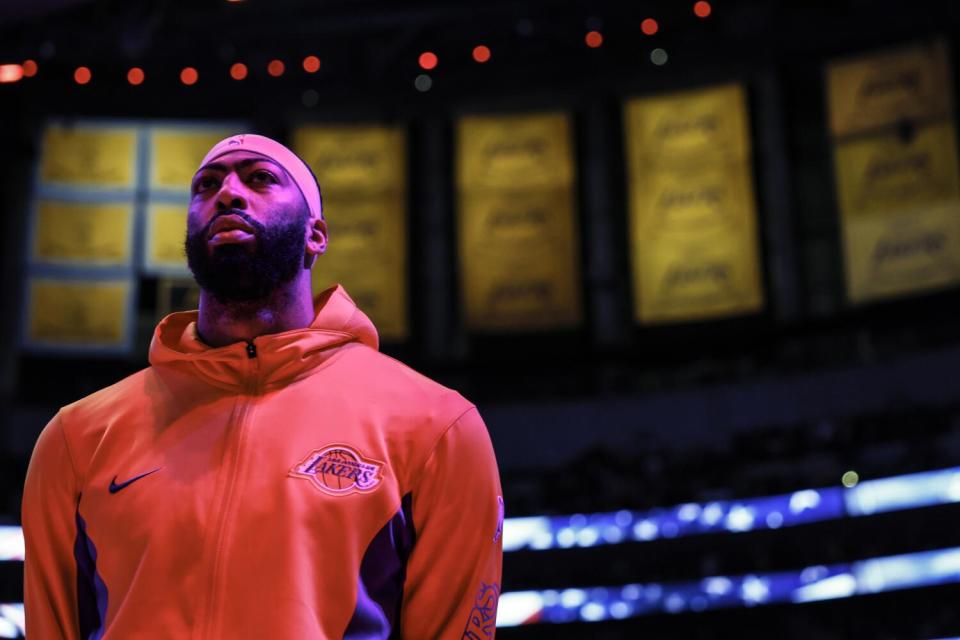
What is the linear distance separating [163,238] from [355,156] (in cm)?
270

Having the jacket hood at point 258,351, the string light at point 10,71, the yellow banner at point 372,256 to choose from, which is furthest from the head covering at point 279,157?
the yellow banner at point 372,256

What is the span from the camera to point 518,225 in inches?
597

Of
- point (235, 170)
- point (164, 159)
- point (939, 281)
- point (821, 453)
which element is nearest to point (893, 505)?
point (821, 453)

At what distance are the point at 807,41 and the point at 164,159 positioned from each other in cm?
840

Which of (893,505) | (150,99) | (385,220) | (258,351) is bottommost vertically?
(893,505)

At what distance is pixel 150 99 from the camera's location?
16047mm

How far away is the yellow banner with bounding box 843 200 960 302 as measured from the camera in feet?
43.2

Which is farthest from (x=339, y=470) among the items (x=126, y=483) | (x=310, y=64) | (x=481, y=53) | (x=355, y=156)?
(x=355, y=156)

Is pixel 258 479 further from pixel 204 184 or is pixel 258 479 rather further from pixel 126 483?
pixel 204 184

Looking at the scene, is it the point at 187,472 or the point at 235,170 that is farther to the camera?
the point at 235,170

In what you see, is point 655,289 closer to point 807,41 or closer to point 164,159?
point 807,41

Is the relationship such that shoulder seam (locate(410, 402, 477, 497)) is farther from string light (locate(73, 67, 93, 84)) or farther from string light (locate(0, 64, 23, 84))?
string light (locate(73, 67, 93, 84))

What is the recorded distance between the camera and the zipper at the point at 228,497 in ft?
6.25

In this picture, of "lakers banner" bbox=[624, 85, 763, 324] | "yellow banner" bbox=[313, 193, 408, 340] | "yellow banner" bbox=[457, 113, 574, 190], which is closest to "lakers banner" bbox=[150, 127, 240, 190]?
"yellow banner" bbox=[313, 193, 408, 340]
